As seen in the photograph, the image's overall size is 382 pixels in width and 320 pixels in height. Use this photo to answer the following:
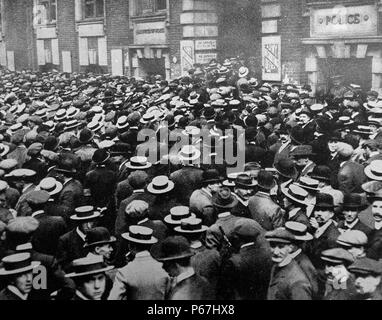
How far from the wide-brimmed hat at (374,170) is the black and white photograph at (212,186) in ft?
0.08

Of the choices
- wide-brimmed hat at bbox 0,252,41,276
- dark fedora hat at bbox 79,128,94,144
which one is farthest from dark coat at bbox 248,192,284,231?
dark fedora hat at bbox 79,128,94,144

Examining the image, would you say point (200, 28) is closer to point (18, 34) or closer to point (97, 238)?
point (97, 238)

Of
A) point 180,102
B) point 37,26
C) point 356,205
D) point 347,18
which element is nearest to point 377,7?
point 347,18

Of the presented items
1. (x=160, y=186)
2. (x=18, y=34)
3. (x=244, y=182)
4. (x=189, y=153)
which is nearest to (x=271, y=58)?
(x=189, y=153)

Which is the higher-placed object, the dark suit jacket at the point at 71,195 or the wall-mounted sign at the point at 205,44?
the wall-mounted sign at the point at 205,44

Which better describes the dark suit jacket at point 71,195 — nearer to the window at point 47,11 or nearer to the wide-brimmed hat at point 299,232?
the wide-brimmed hat at point 299,232

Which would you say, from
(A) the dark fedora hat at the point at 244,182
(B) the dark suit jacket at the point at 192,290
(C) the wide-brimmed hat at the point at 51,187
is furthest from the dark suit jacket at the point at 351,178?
(C) the wide-brimmed hat at the point at 51,187

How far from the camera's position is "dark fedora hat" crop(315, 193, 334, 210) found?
5055 mm

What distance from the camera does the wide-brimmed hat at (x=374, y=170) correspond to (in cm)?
586

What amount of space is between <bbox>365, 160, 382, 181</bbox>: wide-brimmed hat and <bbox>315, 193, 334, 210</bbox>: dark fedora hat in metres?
1.09

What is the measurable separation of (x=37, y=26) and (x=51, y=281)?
78.5 feet

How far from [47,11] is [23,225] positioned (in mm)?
22806

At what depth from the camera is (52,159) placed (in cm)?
703
